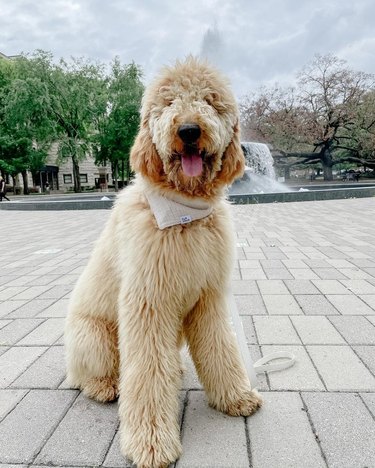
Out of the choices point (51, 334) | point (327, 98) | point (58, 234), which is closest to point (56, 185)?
point (327, 98)

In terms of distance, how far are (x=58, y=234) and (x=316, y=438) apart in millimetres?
8707

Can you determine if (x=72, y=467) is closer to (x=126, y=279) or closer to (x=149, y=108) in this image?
(x=126, y=279)

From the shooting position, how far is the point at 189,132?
1714 millimetres

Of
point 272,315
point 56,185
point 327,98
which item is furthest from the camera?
point 56,185

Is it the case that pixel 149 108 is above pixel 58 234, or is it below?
above

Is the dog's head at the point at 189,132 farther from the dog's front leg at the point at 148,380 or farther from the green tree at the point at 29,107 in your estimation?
the green tree at the point at 29,107

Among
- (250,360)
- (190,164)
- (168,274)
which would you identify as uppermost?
(190,164)

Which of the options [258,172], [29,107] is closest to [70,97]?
[29,107]

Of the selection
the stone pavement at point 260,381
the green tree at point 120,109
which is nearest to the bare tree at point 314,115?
the green tree at point 120,109

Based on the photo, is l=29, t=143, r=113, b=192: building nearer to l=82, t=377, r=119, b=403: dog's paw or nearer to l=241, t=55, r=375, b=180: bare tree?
l=241, t=55, r=375, b=180: bare tree

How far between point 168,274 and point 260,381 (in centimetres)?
112

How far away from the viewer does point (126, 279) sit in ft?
6.64

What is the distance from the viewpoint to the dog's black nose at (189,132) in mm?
1707

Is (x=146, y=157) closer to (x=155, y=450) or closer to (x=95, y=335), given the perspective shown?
(x=95, y=335)
